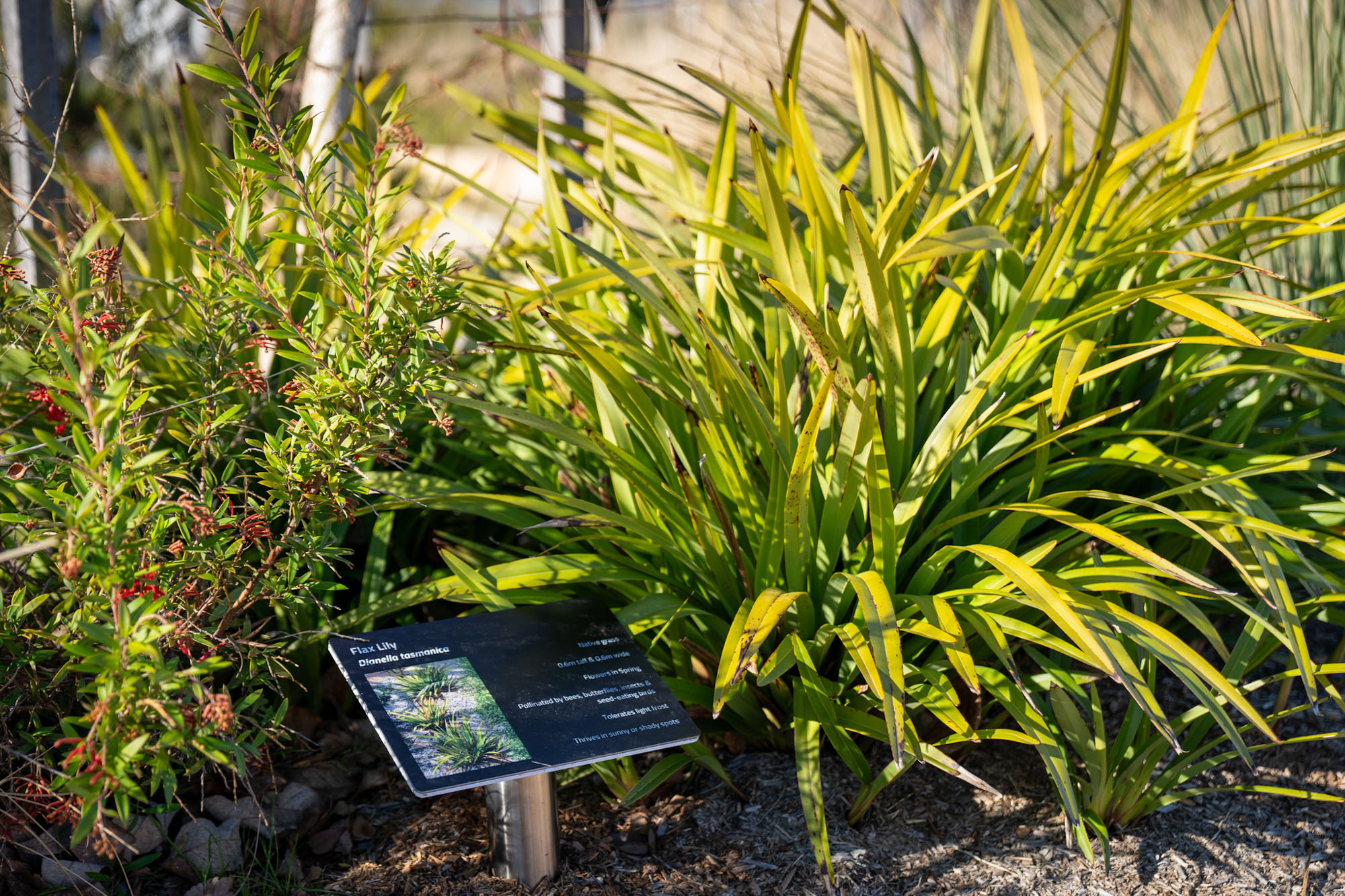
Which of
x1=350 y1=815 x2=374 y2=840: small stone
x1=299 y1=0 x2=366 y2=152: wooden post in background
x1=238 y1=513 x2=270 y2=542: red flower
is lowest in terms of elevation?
x1=350 y1=815 x2=374 y2=840: small stone

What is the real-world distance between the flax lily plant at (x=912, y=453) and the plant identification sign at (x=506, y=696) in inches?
4.3

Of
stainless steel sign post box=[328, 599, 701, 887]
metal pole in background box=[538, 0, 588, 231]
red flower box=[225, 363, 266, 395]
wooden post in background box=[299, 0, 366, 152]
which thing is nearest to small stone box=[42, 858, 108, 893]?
stainless steel sign post box=[328, 599, 701, 887]

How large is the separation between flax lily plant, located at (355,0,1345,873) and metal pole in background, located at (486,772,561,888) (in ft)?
0.82

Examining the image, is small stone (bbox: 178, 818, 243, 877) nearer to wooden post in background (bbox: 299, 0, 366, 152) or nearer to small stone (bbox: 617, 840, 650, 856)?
small stone (bbox: 617, 840, 650, 856)

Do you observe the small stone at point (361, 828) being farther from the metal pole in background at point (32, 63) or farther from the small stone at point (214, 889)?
the metal pole in background at point (32, 63)

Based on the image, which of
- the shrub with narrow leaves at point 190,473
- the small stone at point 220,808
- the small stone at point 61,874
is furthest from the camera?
the small stone at point 220,808

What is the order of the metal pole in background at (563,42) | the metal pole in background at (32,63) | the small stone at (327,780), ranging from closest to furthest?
the small stone at (327,780) → the metal pole in background at (32,63) → the metal pole in background at (563,42)

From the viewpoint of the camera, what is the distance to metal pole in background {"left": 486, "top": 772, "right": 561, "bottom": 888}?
50.9 inches

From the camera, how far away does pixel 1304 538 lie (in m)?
1.34

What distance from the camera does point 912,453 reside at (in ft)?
5.25

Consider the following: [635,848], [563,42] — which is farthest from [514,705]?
[563,42]

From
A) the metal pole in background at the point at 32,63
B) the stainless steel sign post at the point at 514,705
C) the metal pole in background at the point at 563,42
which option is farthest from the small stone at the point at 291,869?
the metal pole in background at the point at 563,42

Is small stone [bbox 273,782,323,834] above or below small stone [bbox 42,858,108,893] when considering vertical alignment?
below

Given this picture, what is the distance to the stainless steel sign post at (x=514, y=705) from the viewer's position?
1.14 metres
